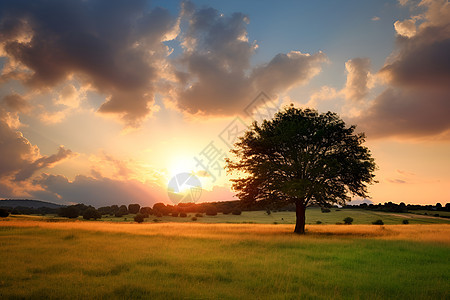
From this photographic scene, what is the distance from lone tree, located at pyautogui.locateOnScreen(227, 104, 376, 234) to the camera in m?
32.7

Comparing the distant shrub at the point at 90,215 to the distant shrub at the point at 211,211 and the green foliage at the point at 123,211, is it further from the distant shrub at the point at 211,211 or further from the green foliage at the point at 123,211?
the distant shrub at the point at 211,211

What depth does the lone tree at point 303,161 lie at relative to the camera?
3266 centimetres

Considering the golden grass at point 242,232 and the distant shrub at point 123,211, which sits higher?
the distant shrub at point 123,211

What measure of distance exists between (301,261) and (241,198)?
62.7 feet

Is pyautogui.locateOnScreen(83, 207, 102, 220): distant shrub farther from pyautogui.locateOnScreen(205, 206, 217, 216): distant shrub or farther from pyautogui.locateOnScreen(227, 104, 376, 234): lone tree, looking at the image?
pyautogui.locateOnScreen(227, 104, 376, 234): lone tree

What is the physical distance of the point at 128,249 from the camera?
63.3ft

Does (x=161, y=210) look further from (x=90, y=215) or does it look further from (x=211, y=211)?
(x=90, y=215)

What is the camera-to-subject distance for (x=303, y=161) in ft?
108

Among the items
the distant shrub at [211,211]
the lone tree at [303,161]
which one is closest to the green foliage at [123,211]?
the distant shrub at [211,211]

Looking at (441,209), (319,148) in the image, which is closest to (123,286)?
(319,148)

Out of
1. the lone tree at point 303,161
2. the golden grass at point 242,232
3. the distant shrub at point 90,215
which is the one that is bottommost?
the golden grass at point 242,232

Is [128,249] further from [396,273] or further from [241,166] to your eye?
[241,166]

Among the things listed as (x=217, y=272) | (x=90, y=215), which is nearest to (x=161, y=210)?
(x=90, y=215)

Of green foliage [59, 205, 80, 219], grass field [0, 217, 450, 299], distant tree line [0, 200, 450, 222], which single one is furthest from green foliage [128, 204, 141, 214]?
grass field [0, 217, 450, 299]
